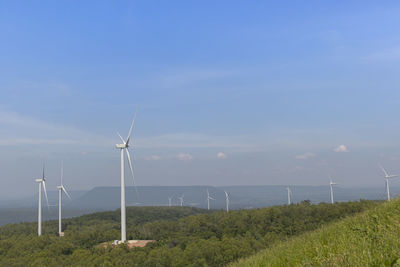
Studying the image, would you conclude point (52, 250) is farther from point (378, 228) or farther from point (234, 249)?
point (378, 228)

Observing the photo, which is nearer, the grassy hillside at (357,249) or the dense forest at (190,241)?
the grassy hillside at (357,249)

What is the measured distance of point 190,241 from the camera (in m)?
87.3

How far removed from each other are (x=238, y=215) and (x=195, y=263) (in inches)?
1968

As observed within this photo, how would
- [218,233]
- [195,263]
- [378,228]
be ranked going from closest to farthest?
1. [378,228]
2. [195,263]
3. [218,233]

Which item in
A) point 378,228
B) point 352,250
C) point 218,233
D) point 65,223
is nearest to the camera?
→ point 352,250

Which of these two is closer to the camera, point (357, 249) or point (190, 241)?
point (357, 249)

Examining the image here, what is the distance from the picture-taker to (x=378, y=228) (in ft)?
35.4

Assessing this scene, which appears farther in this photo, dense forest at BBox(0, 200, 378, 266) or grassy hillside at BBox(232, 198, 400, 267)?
dense forest at BBox(0, 200, 378, 266)

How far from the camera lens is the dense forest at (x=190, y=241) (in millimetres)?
70062

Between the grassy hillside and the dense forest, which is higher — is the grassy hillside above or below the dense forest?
above

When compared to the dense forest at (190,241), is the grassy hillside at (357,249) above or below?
above

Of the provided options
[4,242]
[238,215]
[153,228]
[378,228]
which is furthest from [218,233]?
Result: [378,228]

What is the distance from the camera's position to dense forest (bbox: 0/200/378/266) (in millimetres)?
70062

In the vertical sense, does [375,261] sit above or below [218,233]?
above
